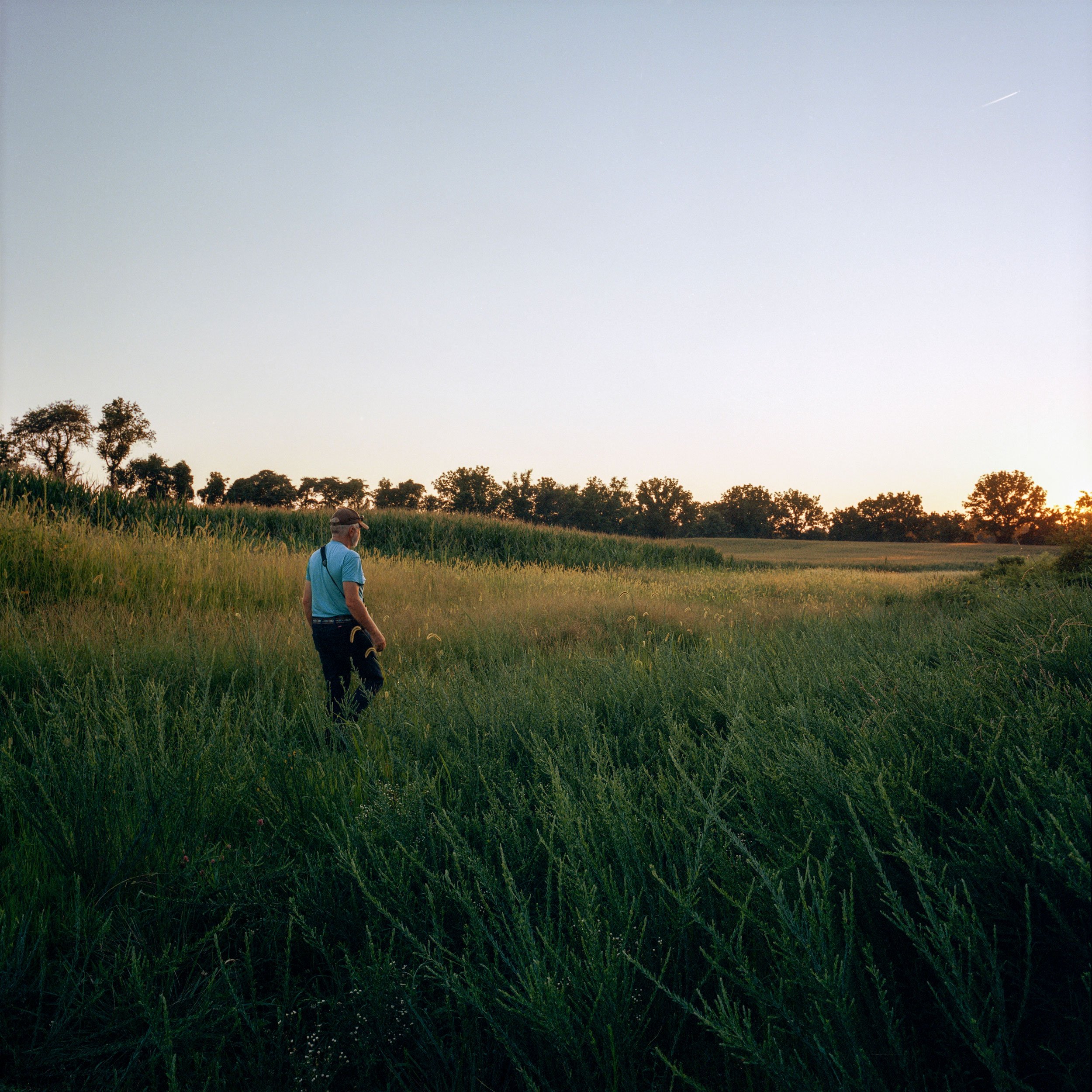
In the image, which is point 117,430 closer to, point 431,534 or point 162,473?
point 162,473

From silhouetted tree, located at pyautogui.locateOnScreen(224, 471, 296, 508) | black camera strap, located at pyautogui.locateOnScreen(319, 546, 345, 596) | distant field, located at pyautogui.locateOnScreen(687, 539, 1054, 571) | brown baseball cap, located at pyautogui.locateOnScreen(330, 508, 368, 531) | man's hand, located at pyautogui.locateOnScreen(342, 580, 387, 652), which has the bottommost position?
distant field, located at pyautogui.locateOnScreen(687, 539, 1054, 571)

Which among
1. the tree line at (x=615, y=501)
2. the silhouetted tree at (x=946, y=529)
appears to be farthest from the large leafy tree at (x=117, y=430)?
the silhouetted tree at (x=946, y=529)

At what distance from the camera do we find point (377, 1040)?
145cm

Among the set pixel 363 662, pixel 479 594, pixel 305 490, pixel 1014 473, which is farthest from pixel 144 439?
pixel 1014 473

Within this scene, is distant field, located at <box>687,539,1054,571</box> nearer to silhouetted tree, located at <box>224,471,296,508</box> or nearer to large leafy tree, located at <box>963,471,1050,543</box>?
large leafy tree, located at <box>963,471,1050,543</box>

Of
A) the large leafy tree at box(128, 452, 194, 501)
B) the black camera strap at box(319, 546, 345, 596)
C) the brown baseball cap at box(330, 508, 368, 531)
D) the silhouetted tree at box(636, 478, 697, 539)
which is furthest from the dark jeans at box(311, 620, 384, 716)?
the silhouetted tree at box(636, 478, 697, 539)

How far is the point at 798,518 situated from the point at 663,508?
3083 centimetres

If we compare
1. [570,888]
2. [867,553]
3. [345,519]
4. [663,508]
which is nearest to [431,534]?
[345,519]

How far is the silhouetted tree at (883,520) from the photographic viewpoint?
8725 centimetres

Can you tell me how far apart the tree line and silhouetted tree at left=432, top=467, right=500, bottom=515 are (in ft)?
0.52

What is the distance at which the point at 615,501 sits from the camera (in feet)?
273

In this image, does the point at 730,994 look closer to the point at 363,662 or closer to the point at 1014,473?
the point at 363,662

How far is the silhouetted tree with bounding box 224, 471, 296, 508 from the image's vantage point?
73.2m

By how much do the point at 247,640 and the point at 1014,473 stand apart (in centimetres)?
10287
